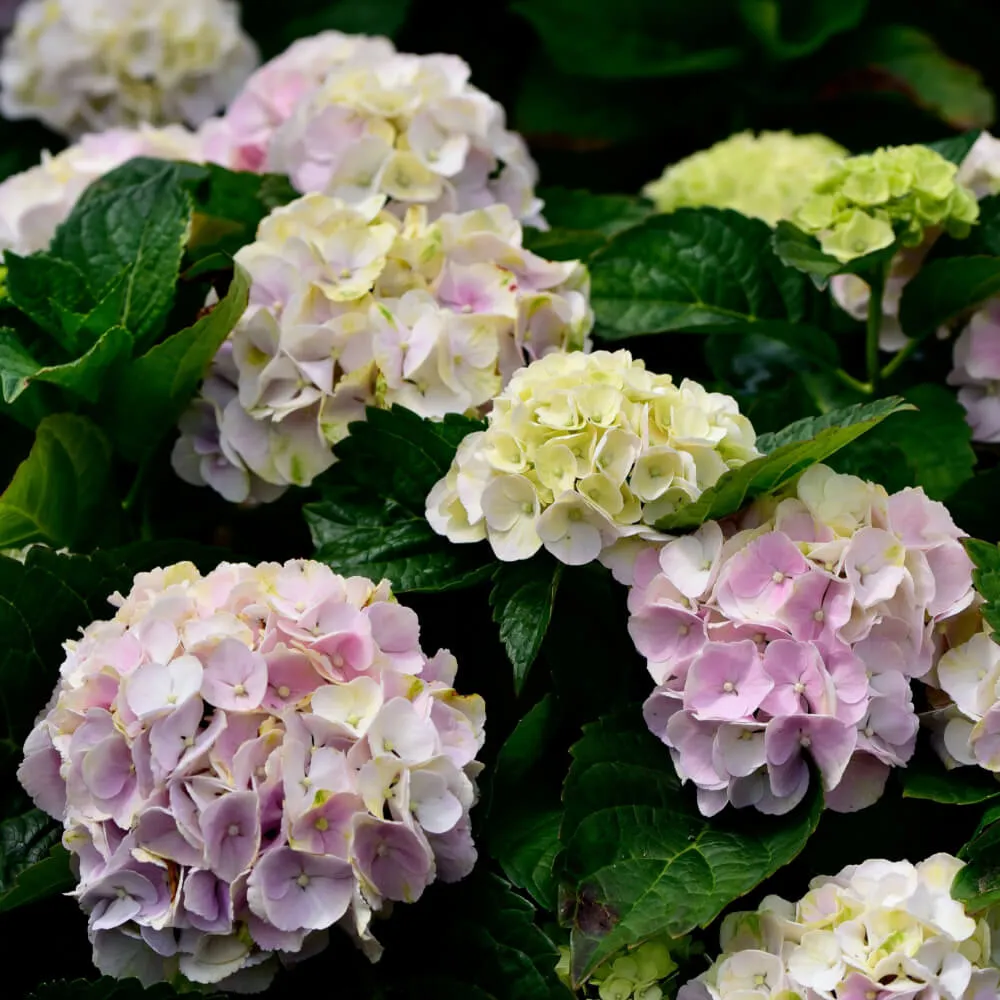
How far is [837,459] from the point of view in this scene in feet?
3.18

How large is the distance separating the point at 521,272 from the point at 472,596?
0.26 metres

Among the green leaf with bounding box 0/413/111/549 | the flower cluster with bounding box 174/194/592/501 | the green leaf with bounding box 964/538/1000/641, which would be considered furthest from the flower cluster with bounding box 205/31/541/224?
the green leaf with bounding box 964/538/1000/641

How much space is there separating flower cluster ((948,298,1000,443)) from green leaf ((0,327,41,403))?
2.32ft

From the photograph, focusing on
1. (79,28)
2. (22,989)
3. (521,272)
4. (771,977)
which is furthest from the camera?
(79,28)

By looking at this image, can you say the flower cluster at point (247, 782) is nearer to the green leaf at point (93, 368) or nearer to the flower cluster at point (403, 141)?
the green leaf at point (93, 368)

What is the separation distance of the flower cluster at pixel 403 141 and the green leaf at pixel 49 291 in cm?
21

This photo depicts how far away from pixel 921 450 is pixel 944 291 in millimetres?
127

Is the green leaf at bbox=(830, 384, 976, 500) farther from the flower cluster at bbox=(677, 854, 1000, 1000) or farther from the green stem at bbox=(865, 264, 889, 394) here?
the flower cluster at bbox=(677, 854, 1000, 1000)

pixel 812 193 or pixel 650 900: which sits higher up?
pixel 812 193

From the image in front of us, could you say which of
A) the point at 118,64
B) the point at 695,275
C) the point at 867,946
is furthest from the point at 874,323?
the point at 118,64

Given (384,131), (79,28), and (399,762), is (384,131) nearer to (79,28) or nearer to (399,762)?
(399,762)

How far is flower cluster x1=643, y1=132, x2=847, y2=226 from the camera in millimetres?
1395

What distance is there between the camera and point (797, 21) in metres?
1.81

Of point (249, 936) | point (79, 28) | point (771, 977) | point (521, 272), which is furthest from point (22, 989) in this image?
point (79, 28)
